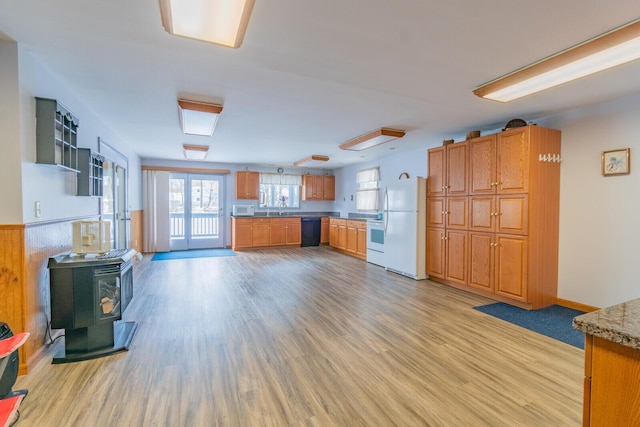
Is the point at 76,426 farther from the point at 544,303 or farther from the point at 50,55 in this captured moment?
the point at 544,303

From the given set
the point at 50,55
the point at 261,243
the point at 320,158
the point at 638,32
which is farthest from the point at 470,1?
the point at 261,243

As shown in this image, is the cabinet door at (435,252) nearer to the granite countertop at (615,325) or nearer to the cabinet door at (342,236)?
the cabinet door at (342,236)

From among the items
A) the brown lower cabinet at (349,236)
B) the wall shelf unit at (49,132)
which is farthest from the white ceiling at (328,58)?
the brown lower cabinet at (349,236)

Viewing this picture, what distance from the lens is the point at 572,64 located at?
2367mm

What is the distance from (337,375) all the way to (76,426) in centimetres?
158

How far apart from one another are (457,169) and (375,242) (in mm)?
2290

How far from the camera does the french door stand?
7.71 meters

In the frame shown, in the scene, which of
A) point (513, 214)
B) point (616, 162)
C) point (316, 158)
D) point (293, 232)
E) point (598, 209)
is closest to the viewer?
point (616, 162)

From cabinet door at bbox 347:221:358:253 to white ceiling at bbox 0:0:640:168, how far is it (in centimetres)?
349

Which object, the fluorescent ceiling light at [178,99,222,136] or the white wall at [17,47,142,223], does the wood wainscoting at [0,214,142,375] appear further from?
the fluorescent ceiling light at [178,99,222,136]

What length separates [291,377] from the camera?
2.12 metres

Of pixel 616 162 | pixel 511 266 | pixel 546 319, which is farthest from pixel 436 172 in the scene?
pixel 546 319

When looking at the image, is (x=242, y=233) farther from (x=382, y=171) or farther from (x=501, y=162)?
(x=501, y=162)

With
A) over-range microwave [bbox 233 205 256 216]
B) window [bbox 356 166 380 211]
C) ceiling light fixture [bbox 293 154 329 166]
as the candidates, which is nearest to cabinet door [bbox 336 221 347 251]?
window [bbox 356 166 380 211]
